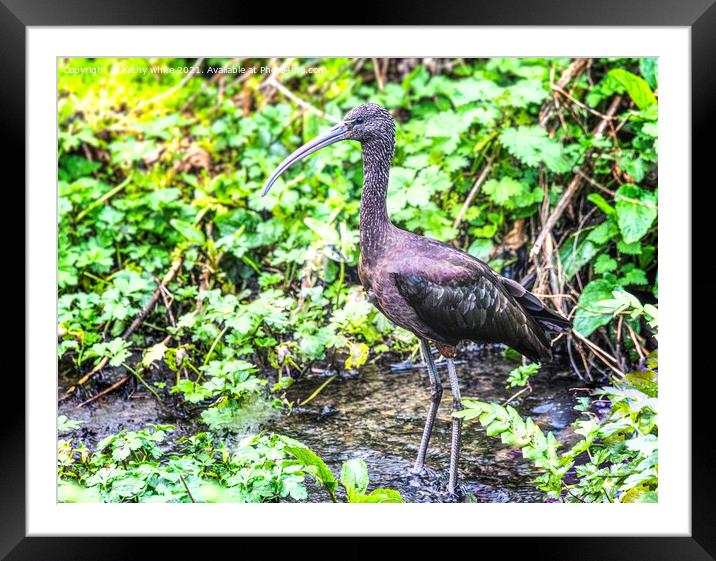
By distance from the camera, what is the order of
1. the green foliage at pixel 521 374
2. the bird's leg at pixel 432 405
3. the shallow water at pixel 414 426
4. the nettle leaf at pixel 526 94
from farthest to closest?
the nettle leaf at pixel 526 94, the green foliage at pixel 521 374, the bird's leg at pixel 432 405, the shallow water at pixel 414 426

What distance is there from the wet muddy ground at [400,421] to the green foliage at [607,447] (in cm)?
27

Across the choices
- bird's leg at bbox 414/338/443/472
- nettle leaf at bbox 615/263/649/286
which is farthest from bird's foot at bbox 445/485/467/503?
nettle leaf at bbox 615/263/649/286

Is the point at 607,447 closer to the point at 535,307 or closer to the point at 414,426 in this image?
the point at 535,307

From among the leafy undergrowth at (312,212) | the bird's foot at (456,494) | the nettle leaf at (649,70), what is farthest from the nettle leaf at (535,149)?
the bird's foot at (456,494)

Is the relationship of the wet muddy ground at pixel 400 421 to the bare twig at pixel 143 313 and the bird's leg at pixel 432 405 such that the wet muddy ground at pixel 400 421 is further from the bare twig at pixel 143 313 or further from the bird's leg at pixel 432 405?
the bare twig at pixel 143 313

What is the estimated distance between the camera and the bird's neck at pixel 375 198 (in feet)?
14.9

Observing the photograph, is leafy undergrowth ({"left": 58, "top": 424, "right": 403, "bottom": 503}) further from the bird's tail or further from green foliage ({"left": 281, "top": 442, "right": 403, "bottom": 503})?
the bird's tail

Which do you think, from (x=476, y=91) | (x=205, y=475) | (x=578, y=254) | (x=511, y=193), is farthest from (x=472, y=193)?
(x=205, y=475)

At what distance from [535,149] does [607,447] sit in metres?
2.15

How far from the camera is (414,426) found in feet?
16.7
